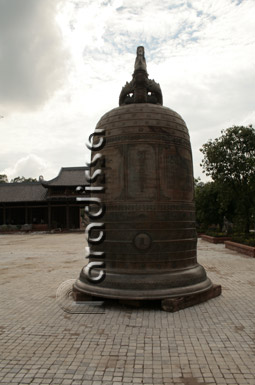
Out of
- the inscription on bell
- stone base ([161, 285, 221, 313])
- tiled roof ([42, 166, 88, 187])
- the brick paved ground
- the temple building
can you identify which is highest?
tiled roof ([42, 166, 88, 187])

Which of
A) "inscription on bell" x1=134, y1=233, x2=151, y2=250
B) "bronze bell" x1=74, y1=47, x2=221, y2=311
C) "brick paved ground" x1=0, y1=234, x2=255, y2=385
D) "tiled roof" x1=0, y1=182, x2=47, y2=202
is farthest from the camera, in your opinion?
"tiled roof" x1=0, y1=182, x2=47, y2=202

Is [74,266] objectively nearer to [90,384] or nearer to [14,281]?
[14,281]

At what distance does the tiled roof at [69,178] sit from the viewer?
3519 centimetres

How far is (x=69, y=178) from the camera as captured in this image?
3684cm

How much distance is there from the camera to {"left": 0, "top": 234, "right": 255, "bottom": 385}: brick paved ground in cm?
329

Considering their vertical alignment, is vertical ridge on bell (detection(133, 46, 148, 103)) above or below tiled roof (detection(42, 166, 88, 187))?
below

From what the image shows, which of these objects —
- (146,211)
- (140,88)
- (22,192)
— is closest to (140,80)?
(140,88)

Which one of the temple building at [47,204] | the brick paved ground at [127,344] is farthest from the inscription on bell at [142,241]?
the temple building at [47,204]

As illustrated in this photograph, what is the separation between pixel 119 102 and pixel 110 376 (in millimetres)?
5217

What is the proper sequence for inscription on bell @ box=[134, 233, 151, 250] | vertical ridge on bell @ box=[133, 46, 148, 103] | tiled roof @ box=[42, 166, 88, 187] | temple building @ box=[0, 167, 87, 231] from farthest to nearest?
tiled roof @ box=[42, 166, 88, 187] → temple building @ box=[0, 167, 87, 231] → vertical ridge on bell @ box=[133, 46, 148, 103] → inscription on bell @ box=[134, 233, 151, 250]

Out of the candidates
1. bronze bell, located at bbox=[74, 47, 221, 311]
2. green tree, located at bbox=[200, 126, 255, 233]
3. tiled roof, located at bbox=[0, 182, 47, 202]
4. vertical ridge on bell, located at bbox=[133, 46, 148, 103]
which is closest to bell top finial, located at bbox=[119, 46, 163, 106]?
vertical ridge on bell, located at bbox=[133, 46, 148, 103]

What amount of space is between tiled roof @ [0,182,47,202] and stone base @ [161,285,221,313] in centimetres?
3186

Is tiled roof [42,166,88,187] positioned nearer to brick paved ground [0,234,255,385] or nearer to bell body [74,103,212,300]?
bell body [74,103,212,300]

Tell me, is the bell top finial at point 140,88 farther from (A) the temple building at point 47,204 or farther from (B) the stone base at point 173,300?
(A) the temple building at point 47,204
